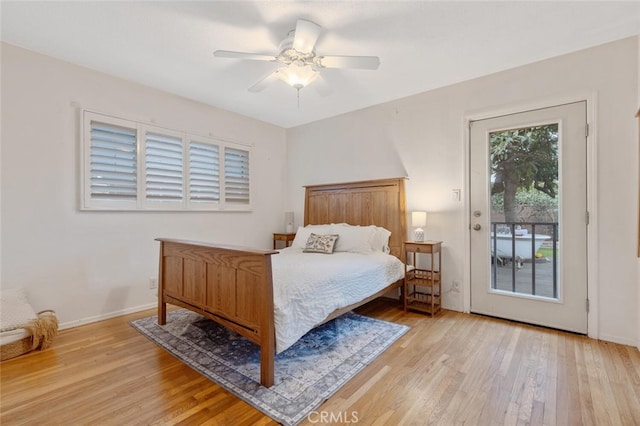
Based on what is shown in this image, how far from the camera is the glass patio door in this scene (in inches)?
107

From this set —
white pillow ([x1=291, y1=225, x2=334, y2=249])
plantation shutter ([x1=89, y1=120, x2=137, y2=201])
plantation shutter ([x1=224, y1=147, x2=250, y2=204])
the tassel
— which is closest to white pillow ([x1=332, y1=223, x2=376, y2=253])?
white pillow ([x1=291, y1=225, x2=334, y2=249])

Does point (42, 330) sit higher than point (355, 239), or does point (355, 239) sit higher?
point (355, 239)

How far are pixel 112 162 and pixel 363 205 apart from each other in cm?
296

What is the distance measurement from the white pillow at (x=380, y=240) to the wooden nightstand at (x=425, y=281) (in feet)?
0.87

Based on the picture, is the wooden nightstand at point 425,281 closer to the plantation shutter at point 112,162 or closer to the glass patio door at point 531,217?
the glass patio door at point 531,217

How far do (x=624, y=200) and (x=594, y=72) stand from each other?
1149mm

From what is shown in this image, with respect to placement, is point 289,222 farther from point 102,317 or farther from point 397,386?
point 397,386

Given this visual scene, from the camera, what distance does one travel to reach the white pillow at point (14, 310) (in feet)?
7.57

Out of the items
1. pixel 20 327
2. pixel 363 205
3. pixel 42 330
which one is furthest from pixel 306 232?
pixel 20 327

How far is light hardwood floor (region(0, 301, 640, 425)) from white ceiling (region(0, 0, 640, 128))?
257cm

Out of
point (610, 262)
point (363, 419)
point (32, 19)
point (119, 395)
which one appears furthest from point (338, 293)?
point (32, 19)

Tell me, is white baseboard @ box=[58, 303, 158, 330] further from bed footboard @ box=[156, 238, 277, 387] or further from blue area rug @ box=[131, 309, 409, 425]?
bed footboard @ box=[156, 238, 277, 387]

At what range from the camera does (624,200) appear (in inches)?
98.6

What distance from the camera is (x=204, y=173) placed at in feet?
13.1
